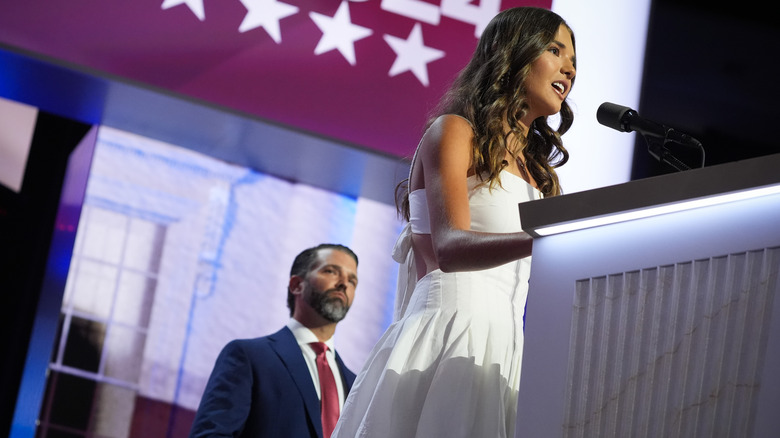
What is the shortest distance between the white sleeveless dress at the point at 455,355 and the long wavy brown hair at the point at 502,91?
0.06 m

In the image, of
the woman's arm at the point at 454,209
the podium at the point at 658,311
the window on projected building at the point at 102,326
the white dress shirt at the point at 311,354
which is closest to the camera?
the podium at the point at 658,311

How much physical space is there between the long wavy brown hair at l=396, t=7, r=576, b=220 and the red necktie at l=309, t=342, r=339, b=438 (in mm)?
1480

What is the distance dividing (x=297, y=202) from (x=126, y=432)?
112 centimetres

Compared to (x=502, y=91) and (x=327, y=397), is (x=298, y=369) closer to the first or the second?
(x=327, y=397)

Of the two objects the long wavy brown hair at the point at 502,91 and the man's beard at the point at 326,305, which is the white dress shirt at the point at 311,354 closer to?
the man's beard at the point at 326,305

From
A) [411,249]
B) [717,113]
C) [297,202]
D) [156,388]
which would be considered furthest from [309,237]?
[411,249]

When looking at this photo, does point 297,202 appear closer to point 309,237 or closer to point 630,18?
point 309,237

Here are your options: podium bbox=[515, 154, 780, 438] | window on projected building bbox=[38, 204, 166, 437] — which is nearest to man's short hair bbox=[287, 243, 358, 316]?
window on projected building bbox=[38, 204, 166, 437]

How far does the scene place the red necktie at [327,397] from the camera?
133 inches

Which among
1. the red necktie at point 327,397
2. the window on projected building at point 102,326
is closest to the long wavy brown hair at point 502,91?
the red necktie at point 327,397

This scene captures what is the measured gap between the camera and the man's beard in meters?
3.72

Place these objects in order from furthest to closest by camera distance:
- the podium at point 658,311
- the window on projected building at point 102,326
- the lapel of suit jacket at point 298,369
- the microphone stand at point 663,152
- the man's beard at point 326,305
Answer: the window on projected building at point 102,326
the man's beard at point 326,305
the lapel of suit jacket at point 298,369
the microphone stand at point 663,152
the podium at point 658,311

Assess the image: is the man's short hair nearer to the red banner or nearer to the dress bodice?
the red banner

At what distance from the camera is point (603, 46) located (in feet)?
12.6
